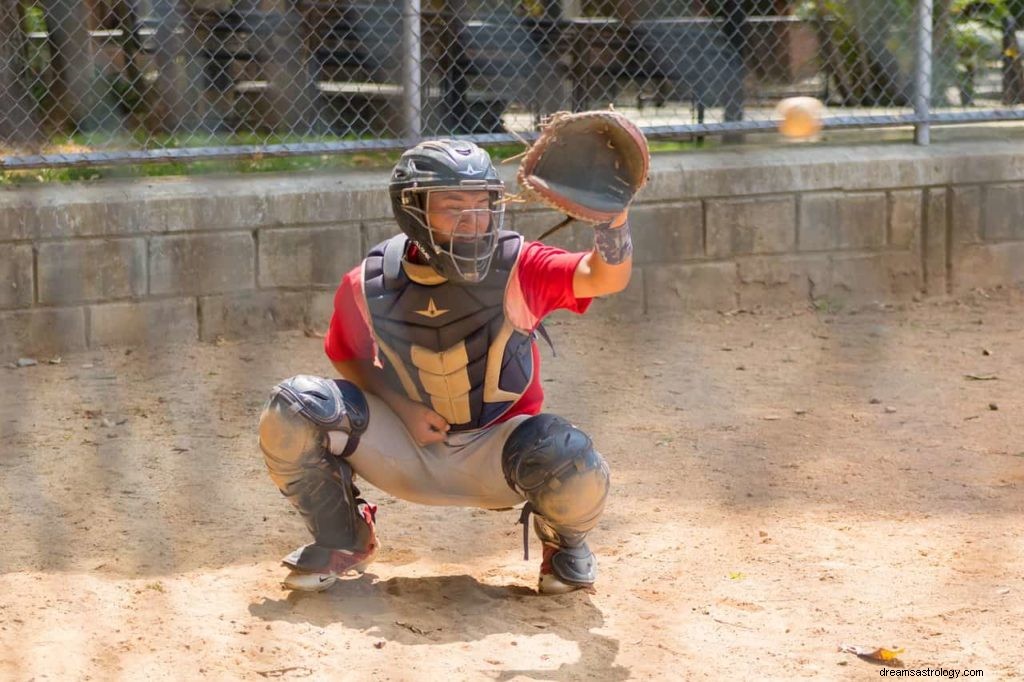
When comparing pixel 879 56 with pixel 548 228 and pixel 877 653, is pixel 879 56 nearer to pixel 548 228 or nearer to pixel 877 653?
pixel 548 228

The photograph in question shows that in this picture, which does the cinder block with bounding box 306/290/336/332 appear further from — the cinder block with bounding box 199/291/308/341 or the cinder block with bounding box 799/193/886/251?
the cinder block with bounding box 799/193/886/251

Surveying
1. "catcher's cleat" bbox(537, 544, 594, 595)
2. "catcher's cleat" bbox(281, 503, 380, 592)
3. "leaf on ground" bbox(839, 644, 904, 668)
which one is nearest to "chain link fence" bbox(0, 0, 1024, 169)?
"catcher's cleat" bbox(281, 503, 380, 592)

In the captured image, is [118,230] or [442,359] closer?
[442,359]

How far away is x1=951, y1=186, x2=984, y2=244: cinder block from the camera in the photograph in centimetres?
630


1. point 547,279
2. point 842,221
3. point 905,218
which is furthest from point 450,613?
point 905,218

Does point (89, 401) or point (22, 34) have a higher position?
point (22, 34)

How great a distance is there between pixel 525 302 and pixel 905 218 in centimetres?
371

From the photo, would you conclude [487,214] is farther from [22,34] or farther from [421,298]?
[22,34]

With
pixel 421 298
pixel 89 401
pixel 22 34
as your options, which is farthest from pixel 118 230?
pixel 421 298

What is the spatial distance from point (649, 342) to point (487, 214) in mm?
2848

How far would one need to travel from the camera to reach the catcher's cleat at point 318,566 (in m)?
3.13

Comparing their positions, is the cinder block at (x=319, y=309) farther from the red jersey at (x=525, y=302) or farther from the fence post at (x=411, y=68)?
the red jersey at (x=525, y=302)

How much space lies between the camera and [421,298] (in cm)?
305

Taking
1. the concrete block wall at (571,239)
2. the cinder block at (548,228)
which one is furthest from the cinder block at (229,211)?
the cinder block at (548,228)
